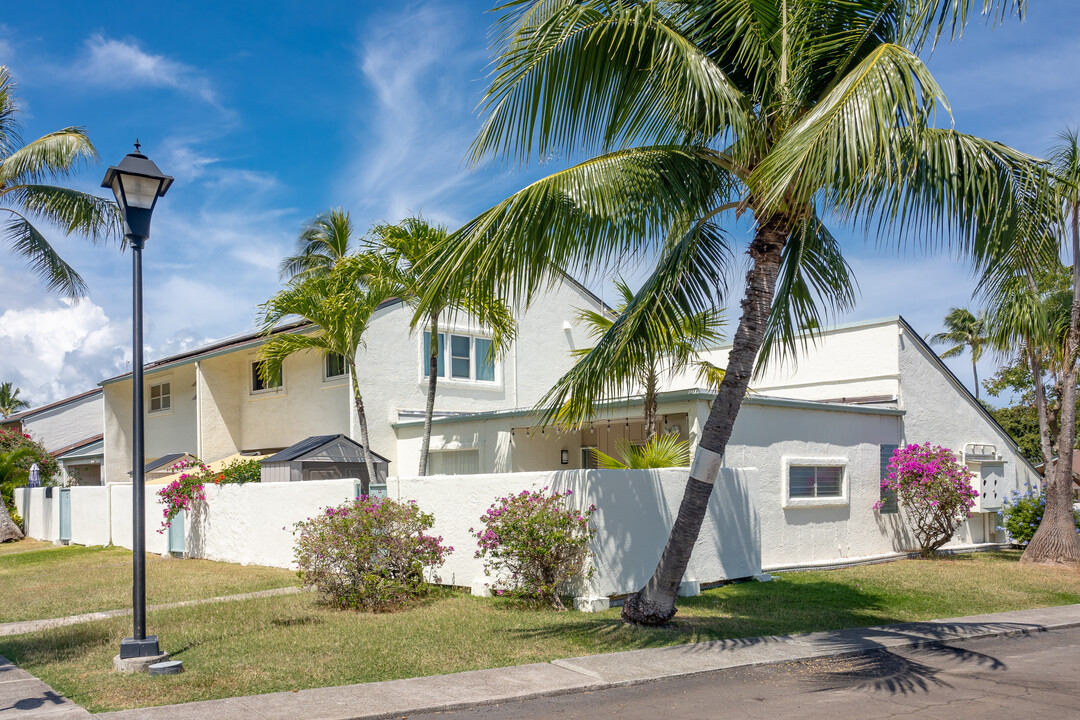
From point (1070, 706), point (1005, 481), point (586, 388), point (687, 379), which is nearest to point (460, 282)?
point (586, 388)

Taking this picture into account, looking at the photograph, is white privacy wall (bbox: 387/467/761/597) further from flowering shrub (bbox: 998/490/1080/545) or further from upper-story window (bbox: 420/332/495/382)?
flowering shrub (bbox: 998/490/1080/545)

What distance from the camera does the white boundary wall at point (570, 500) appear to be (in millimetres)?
11203

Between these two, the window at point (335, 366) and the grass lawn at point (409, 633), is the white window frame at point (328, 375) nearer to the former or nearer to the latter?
the window at point (335, 366)

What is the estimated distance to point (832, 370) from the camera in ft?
65.6

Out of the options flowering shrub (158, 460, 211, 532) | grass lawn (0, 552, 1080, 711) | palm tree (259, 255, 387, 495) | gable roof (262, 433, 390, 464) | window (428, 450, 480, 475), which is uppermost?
palm tree (259, 255, 387, 495)

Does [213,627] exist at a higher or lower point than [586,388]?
lower

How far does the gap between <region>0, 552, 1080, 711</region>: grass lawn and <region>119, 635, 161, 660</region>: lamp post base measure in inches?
8.4

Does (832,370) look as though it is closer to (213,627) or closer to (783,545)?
(783,545)

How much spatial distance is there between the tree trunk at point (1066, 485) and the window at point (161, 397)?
24094 mm

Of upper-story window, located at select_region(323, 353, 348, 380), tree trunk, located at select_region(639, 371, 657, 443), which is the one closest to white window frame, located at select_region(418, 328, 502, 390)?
upper-story window, located at select_region(323, 353, 348, 380)

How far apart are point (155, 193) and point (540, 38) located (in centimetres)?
397

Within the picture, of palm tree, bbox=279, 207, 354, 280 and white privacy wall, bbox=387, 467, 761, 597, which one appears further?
palm tree, bbox=279, 207, 354, 280

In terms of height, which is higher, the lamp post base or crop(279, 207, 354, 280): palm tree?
crop(279, 207, 354, 280): palm tree

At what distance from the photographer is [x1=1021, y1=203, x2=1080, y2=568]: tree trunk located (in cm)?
1559
